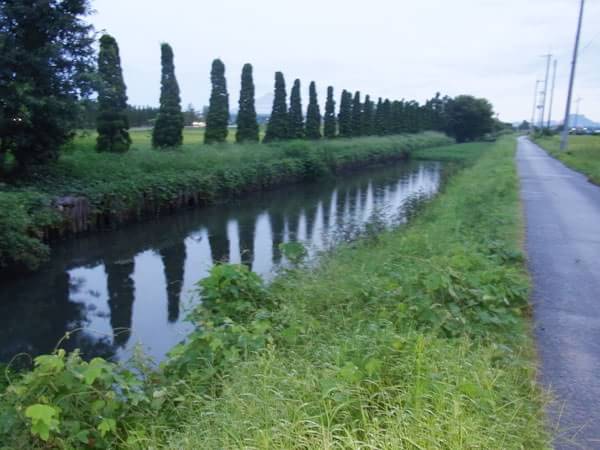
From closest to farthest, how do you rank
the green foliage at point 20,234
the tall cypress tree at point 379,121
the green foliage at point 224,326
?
the green foliage at point 224,326, the green foliage at point 20,234, the tall cypress tree at point 379,121

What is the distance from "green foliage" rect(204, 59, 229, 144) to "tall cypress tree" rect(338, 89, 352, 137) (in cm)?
1746

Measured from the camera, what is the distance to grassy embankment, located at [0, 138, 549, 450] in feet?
9.99

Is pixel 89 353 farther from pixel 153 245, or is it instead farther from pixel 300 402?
pixel 153 245

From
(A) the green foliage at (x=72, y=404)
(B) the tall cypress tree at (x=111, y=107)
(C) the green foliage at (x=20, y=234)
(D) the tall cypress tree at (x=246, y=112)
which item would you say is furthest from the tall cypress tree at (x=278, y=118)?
(A) the green foliage at (x=72, y=404)

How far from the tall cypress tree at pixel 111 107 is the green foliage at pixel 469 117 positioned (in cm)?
5376

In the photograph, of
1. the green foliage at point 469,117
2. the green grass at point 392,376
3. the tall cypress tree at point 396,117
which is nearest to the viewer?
the green grass at point 392,376

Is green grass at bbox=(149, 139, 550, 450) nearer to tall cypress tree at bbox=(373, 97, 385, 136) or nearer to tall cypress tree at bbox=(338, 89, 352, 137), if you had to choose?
tall cypress tree at bbox=(338, 89, 352, 137)

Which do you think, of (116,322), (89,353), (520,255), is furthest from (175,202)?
(520,255)

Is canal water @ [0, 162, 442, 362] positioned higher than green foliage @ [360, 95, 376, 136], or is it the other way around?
green foliage @ [360, 95, 376, 136]

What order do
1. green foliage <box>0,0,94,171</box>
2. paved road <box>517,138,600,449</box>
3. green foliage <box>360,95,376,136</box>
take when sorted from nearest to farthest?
paved road <box>517,138,600,449</box>
green foliage <box>0,0,94,171</box>
green foliage <box>360,95,376,136</box>

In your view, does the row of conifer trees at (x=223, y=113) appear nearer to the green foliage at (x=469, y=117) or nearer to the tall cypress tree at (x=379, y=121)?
the tall cypress tree at (x=379, y=121)

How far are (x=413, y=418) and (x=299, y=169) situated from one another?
82.0 feet

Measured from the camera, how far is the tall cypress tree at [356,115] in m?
47.0

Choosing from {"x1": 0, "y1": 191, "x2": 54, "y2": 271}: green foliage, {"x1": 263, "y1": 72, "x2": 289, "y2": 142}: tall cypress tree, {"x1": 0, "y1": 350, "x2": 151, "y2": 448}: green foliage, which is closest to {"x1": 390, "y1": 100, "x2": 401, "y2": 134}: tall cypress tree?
{"x1": 263, "y1": 72, "x2": 289, "y2": 142}: tall cypress tree
